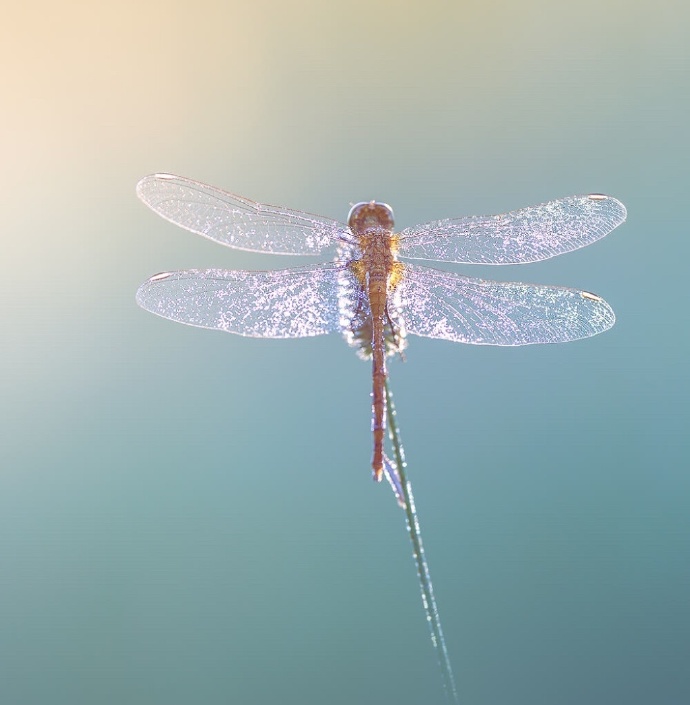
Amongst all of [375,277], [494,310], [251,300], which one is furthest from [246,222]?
[494,310]

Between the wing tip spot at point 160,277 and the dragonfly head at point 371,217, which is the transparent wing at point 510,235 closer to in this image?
the dragonfly head at point 371,217

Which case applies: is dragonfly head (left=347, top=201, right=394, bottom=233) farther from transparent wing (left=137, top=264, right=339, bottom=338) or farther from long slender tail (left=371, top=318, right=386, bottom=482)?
long slender tail (left=371, top=318, right=386, bottom=482)

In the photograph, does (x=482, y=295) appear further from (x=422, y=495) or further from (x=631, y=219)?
(x=631, y=219)

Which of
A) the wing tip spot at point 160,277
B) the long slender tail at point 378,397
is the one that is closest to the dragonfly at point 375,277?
the wing tip spot at point 160,277

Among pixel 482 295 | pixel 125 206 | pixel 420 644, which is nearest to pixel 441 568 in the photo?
pixel 420 644

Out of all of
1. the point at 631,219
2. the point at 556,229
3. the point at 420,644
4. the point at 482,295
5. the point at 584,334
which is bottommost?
the point at 420,644

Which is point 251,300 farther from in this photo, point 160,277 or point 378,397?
point 378,397

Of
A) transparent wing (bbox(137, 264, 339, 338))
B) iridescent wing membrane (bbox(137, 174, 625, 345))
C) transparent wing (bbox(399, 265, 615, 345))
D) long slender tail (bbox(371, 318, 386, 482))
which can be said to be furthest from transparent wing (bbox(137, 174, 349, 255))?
long slender tail (bbox(371, 318, 386, 482))
